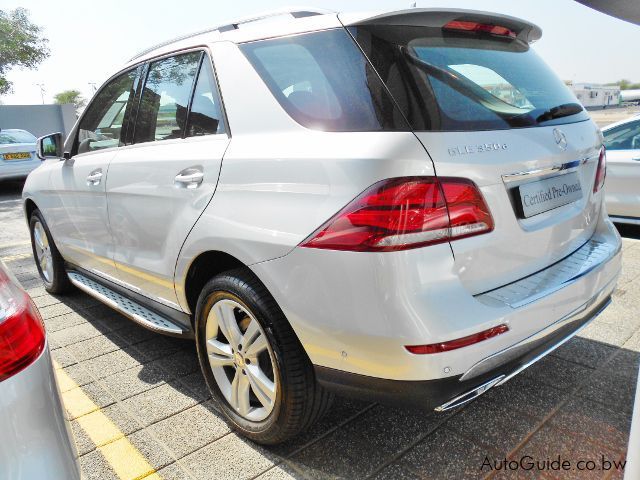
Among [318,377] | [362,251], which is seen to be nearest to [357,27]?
[362,251]

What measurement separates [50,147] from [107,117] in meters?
0.77

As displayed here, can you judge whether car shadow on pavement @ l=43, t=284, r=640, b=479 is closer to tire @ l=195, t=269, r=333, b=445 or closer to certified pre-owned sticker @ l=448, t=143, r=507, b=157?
tire @ l=195, t=269, r=333, b=445

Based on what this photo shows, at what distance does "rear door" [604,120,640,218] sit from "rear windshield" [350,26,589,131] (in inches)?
139

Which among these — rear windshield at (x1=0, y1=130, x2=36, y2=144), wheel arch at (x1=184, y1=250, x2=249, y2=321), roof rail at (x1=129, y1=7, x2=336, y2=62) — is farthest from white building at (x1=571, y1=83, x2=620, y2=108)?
wheel arch at (x1=184, y1=250, x2=249, y2=321)

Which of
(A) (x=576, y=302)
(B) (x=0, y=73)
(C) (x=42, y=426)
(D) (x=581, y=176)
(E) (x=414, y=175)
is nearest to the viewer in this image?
(C) (x=42, y=426)

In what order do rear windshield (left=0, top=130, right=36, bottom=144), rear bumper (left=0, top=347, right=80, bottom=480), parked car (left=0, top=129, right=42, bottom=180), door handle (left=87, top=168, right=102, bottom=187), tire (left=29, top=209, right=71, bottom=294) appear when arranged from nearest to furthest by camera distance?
1. rear bumper (left=0, top=347, right=80, bottom=480)
2. door handle (left=87, top=168, right=102, bottom=187)
3. tire (left=29, top=209, right=71, bottom=294)
4. parked car (left=0, top=129, right=42, bottom=180)
5. rear windshield (left=0, top=130, right=36, bottom=144)

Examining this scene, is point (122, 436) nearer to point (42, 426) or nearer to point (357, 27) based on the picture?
point (42, 426)

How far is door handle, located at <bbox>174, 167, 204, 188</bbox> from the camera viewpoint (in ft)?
7.51

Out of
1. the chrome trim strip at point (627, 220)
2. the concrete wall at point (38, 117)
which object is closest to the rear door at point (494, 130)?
the chrome trim strip at point (627, 220)

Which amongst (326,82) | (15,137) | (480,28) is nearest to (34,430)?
(326,82)

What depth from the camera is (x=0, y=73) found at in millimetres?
26812

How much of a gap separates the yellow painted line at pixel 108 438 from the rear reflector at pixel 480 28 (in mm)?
2179

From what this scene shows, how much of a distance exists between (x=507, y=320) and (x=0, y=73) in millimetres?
31761

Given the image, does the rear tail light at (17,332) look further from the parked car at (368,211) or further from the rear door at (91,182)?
the rear door at (91,182)
